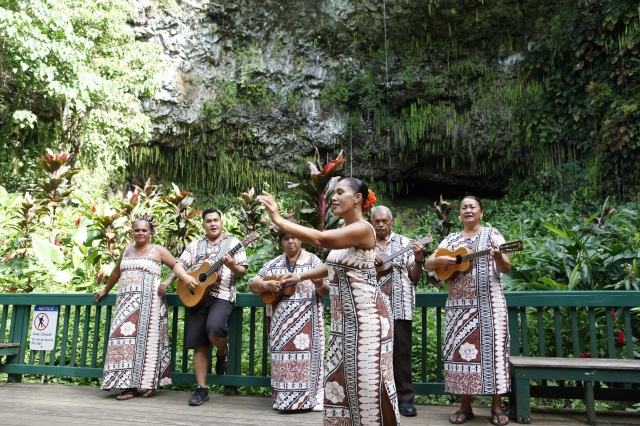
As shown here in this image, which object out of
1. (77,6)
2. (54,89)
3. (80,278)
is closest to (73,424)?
(80,278)

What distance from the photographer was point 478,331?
10.3 feet

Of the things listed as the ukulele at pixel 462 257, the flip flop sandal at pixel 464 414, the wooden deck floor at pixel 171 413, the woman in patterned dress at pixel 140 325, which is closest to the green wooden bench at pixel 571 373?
the wooden deck floor at pixel 171 413

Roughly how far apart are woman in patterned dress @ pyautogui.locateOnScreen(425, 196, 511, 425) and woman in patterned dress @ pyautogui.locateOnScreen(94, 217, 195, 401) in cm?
204

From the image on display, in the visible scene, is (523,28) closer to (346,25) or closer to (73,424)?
(346,25)

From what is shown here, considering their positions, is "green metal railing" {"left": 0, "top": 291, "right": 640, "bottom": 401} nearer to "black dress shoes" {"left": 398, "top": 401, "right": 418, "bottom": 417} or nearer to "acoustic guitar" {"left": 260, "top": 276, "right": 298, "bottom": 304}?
"black dress shoes" {"left": 398, "top": 401, "right": 418, "bottom": 417}

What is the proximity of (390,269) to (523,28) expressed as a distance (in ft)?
40.8

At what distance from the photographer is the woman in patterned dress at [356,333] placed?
7.36 feet

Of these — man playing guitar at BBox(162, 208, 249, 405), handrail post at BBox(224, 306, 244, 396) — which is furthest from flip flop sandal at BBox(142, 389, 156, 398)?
handrail post at BBox(224, 306, 244, 396)

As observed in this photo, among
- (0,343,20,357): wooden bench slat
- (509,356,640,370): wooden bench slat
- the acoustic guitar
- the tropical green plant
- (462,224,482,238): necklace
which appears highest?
the tropical green plant

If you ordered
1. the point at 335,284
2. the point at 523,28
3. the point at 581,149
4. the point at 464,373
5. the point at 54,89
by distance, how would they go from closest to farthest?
the point at 335,284 < the point at 464,373 < the point at 54,89 < the point at 581,149 < the point at 523,28

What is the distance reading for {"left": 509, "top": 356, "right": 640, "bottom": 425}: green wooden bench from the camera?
293cm

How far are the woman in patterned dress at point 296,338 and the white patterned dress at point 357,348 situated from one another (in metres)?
1.16

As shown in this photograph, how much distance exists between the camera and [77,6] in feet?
32.7

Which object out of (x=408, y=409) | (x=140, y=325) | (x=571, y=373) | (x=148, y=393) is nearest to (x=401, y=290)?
(x=408, y=409)
